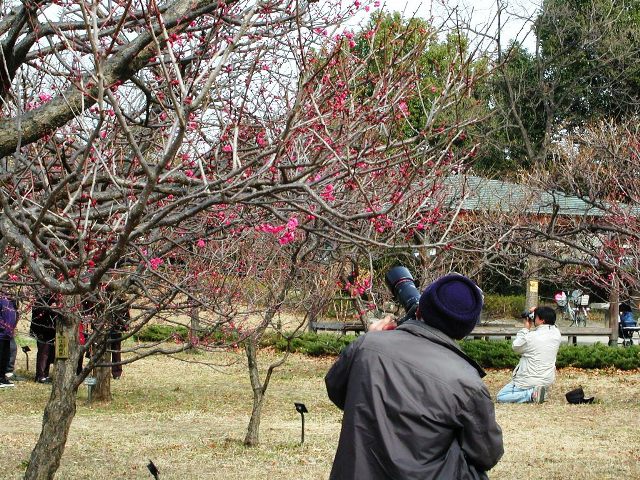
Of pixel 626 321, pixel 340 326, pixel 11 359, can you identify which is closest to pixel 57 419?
pixel 11 359

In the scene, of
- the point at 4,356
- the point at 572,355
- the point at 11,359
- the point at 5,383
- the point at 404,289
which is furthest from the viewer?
the point at 572,355

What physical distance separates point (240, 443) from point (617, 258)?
5.81m

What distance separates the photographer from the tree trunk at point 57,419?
6883mm

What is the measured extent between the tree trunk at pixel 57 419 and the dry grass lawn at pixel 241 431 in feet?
4.19

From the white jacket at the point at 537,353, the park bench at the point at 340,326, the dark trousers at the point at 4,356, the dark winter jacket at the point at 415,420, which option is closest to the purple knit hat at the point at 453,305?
the dark winter jacket at the point at 415,420

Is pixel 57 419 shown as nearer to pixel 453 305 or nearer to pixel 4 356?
pixel 453 305

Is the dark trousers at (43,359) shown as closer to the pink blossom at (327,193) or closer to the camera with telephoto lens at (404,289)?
the pink blossom at (327,193)

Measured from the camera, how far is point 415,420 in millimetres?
3570

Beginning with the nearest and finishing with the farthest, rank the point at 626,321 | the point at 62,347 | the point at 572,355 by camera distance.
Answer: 1. the point at 62,347
2. the point at 572,355
3. the point at 626,321

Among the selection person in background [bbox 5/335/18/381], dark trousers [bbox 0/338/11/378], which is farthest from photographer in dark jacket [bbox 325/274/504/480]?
person in background [bbox 5/335/18/381]

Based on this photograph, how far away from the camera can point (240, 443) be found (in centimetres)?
1089

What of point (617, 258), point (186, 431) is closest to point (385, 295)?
point (617, 258)

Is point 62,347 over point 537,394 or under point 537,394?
over

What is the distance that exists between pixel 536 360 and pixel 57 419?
821 centimetres
